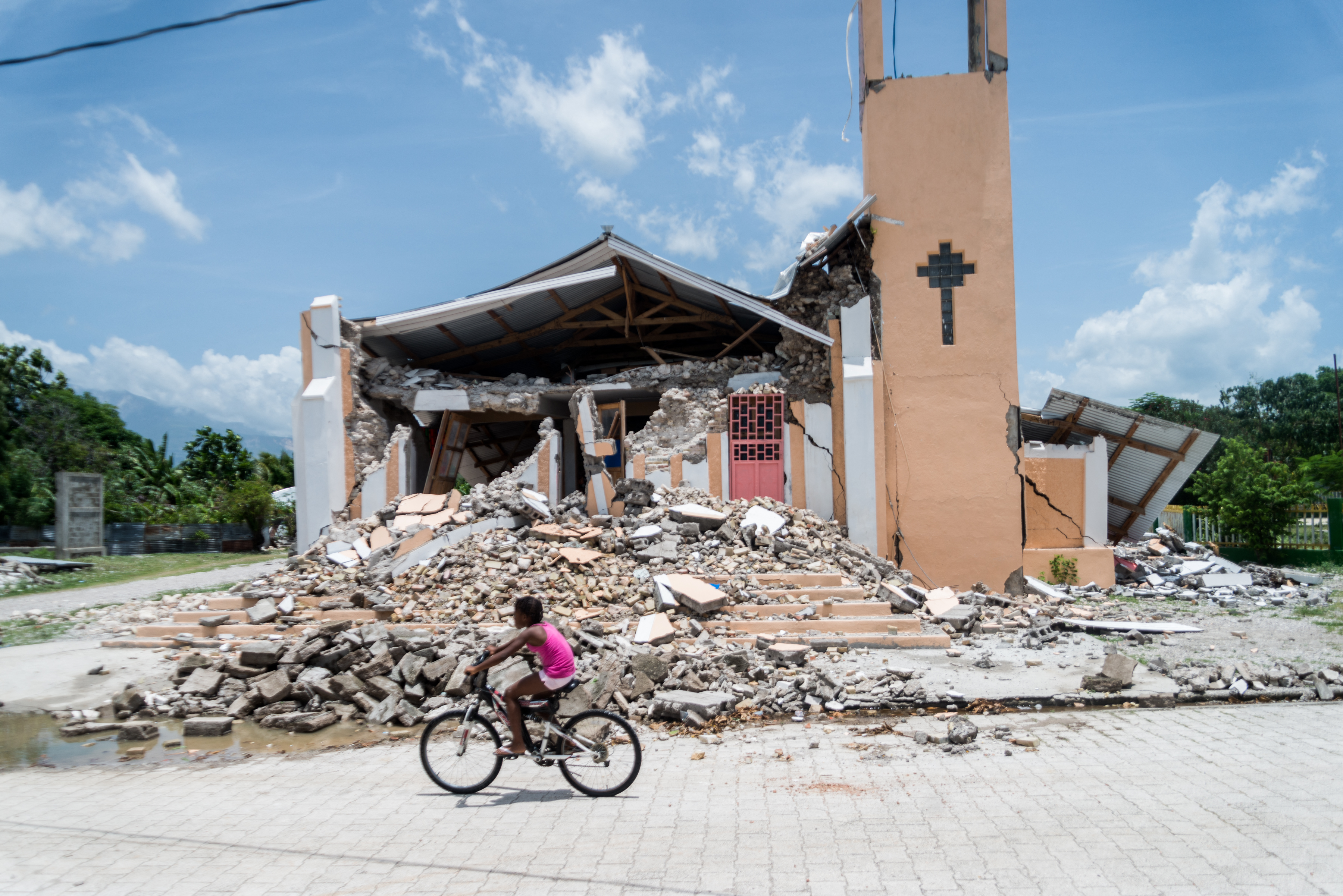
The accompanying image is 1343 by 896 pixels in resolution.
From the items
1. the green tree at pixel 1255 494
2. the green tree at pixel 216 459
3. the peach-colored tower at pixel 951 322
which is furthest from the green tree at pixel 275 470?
the green tree at pixel 1255 494

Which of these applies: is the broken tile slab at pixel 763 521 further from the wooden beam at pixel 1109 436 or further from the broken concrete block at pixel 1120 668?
the wooden beam at pixel 1109 436

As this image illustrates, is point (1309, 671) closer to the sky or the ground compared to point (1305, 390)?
closer to the ground

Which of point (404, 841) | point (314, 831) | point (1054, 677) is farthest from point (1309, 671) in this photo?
point (314, 831)

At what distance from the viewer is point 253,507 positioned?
95.7ft

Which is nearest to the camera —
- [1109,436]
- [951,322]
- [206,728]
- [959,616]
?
[206,728]

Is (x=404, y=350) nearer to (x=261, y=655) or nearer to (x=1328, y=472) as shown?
(x=261, y=655)

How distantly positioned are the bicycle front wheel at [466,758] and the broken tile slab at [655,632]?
365cm

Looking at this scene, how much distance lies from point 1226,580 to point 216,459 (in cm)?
4105

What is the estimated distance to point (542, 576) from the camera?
1073 cm

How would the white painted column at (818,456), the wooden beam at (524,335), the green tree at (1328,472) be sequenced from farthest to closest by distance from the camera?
the green tree at (1328,472) → the wooden beam at (524,335) → the white painted column at (818,456)

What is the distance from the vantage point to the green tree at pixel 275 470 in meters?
35.4

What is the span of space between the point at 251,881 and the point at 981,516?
41.7 feet

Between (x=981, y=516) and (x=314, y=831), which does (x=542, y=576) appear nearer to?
(x=314, y=831)

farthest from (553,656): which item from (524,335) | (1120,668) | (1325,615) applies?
(524,335)
